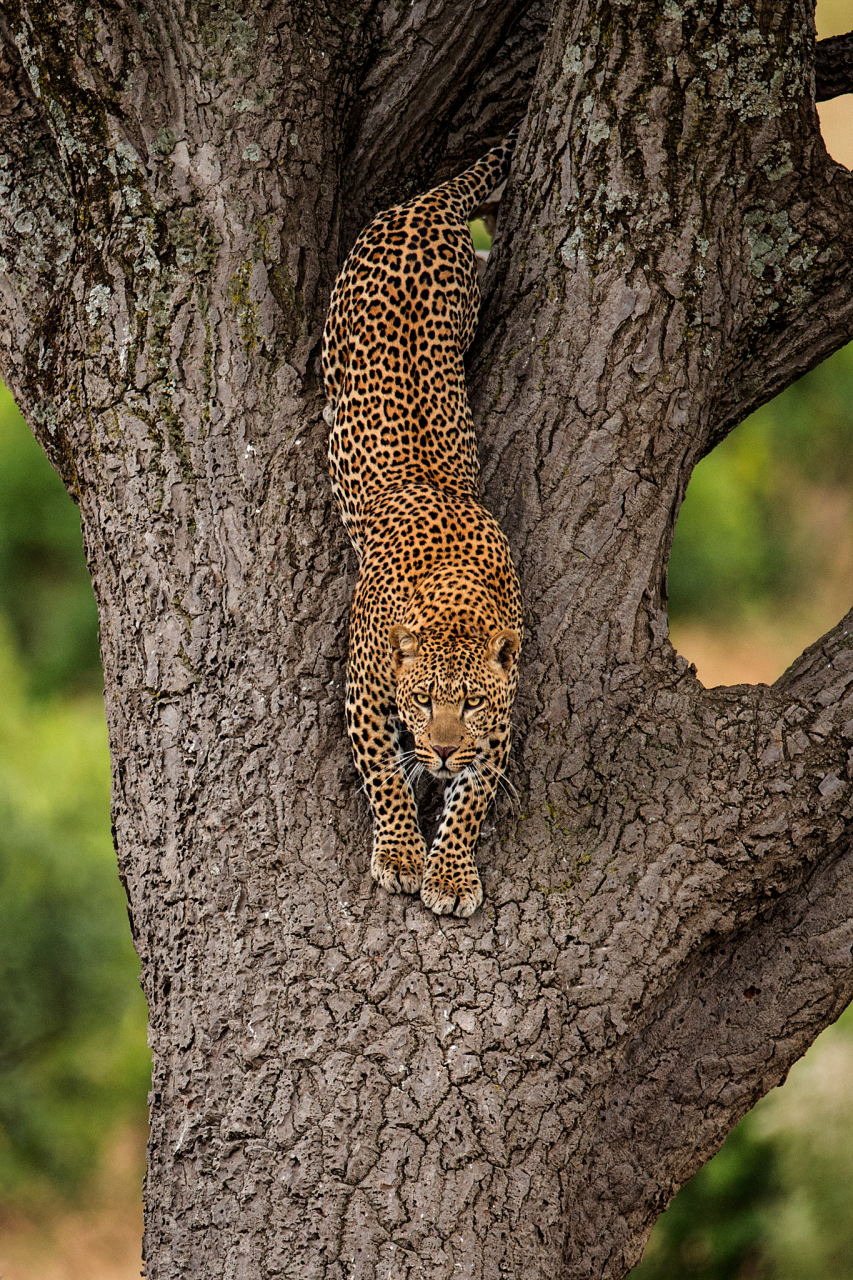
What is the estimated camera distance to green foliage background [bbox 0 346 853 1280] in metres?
7.37

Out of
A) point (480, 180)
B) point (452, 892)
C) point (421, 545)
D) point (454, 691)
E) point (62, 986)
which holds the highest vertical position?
point (480, 180)

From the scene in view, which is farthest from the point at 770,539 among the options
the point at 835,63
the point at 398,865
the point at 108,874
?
the point at 398,865

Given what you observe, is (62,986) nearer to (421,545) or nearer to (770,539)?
(421,545)

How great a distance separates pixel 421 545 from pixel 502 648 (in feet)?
1.70

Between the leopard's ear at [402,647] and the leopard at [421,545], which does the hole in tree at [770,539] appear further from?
the leopard's ear at [402,647]

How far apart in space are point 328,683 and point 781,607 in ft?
45.3

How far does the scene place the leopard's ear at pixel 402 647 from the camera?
4.30m

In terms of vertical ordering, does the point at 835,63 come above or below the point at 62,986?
above

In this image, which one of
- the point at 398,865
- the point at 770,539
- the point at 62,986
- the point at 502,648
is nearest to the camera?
the point at 398,865

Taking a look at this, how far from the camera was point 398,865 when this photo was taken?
4.12 m

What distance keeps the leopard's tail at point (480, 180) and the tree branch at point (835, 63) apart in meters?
1.20

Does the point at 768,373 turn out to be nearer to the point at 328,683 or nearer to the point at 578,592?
the point at 578,592

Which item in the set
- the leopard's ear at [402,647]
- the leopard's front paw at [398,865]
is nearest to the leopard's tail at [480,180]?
the leopard's ear at [402,647]

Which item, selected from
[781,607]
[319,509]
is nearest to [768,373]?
[319,509]
